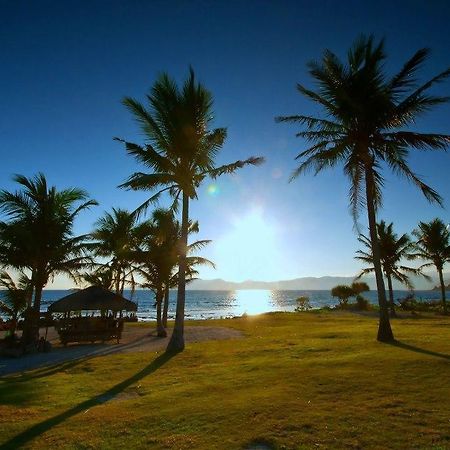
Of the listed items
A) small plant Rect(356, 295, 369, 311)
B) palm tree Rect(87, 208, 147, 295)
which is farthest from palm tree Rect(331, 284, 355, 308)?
palm tree Rect(87, 208, 147, 295)

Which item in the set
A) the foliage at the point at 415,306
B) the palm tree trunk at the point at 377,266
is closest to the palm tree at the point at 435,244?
the foliage at the point at 415,306

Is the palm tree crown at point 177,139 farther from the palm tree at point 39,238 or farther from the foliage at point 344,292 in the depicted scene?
the foliage at point 344,292

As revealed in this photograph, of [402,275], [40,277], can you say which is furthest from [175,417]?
[402,275]

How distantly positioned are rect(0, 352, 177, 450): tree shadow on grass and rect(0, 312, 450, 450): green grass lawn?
0.03 m

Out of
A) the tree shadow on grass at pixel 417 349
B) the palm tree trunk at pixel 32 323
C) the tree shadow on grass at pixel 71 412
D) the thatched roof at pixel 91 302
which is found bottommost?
the tree shadow on grass at pixel 71 412

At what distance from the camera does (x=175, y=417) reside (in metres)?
7.38

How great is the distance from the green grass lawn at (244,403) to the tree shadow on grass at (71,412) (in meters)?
0.03

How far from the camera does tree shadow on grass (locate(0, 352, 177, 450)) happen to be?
21.6 feet

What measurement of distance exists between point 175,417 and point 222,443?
1587 millimetres

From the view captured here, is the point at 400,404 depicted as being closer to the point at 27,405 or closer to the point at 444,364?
the point at 444,364

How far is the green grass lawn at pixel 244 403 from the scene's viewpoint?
6.30 m

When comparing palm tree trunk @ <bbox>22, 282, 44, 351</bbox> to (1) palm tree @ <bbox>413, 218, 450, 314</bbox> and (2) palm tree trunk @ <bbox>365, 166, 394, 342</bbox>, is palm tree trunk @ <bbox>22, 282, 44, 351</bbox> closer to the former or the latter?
(2) palm tree trunk @ <bbox>365, 166, 394, 342</bbox>

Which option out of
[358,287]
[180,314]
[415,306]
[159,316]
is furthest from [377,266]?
[358,287]

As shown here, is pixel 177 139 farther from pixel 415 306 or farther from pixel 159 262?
pixel 415 306
